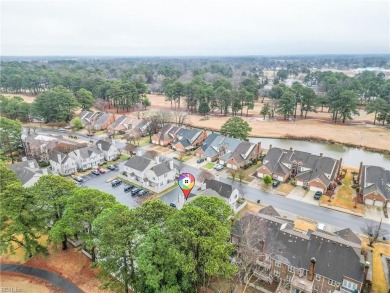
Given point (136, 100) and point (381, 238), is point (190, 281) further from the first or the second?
point (136, 100)

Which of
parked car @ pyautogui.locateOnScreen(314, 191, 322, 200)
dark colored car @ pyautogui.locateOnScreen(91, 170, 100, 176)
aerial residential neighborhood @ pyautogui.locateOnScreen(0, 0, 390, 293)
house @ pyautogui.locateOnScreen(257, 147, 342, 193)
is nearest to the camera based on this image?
aerial residential neighborhood @ pyautogui.locateOnScreen(0, 0, 390, 293)

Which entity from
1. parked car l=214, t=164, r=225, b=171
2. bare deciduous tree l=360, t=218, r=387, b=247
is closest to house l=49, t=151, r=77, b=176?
parked car l=214, t=164, r=225, b=171

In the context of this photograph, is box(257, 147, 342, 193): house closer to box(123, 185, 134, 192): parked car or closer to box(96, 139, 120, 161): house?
box(123, 185, 134, 192): parked car

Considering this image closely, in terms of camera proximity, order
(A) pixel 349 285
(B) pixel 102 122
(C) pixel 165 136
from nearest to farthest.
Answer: (A) pixel 349 285
(C) pixel 165 136
(B) pixel 102 122

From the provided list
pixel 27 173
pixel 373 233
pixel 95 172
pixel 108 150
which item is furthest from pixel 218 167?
pixel 27 173

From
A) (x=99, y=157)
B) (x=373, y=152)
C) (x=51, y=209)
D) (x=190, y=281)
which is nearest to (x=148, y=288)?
(x=190, y=281)

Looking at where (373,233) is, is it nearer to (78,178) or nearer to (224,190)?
(224,190)
